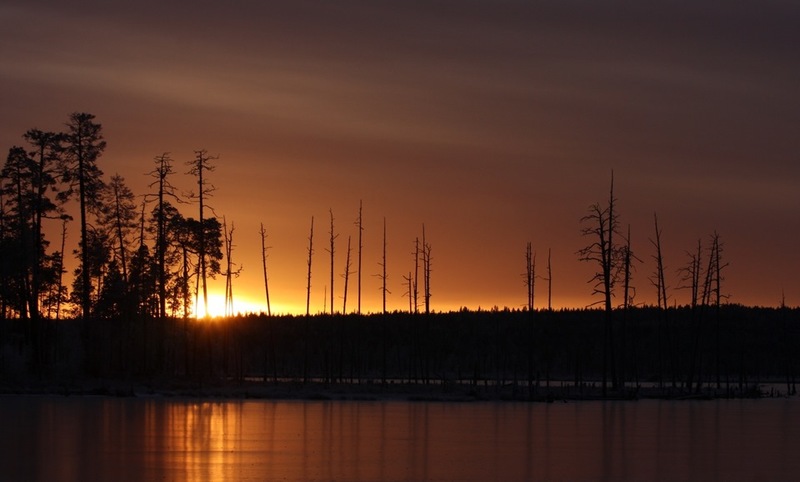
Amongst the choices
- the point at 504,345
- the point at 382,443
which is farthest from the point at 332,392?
the point at 504,345

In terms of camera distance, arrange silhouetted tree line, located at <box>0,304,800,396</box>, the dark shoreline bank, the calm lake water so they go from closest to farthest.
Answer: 1. the calm lake water
2. the dark shoreline bank
3. silhouetted tree line, located at <box>0,304,800,396</box>

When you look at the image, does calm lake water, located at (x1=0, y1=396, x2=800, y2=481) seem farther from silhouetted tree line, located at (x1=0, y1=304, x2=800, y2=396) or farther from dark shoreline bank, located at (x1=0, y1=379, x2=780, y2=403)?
silhouetted tree line, located at (x1=0, y1=304, x2=800, y2=396)

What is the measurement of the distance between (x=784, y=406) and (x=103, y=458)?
152ft

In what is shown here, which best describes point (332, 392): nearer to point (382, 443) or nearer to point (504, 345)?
point (382, 443)

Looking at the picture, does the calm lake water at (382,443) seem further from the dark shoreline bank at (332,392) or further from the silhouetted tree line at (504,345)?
the silhouetted tree line at (504,345)

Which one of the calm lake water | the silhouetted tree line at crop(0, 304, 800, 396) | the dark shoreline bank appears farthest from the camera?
the silhouetted tree line at crop(0, 304, 800, 396)

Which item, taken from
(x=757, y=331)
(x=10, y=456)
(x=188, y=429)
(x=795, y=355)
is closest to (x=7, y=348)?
(x=188, y=429)

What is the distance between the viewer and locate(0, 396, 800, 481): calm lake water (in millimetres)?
27000

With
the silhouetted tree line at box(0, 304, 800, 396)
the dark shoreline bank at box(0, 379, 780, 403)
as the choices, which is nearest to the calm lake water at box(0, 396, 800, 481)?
the dark shoreline bank at box(0, 379, 780, 403)

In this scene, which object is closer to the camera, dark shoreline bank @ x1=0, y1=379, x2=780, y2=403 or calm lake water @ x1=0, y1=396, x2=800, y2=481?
calm lake water @ x1=0, y1=396, x2=800, y2=481

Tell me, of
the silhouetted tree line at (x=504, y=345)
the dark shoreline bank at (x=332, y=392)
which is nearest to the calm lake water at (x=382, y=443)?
the dark shoreline bank at (x=332, y=392)

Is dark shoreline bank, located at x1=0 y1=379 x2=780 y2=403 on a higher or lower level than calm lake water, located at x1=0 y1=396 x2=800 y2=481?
lower

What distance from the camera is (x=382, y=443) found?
34938 millimetres

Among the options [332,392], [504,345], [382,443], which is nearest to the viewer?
[382,443]
